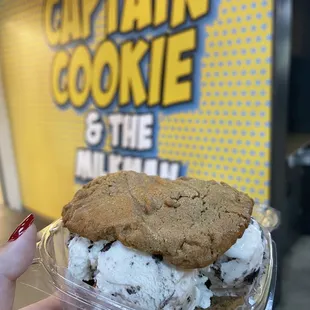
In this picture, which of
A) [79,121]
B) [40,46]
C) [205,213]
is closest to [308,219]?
[79,121]

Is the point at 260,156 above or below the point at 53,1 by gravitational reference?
below

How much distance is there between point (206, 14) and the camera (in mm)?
1229

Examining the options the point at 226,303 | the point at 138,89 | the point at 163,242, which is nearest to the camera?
the point at 163,242

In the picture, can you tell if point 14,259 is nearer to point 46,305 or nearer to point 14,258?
point 14,258

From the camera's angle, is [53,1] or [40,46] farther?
[40,46]

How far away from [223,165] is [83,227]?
0.82 meters

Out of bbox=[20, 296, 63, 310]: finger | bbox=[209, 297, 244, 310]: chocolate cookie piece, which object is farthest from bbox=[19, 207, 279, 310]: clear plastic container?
bbox=[20, 296, 63, 310]: finger

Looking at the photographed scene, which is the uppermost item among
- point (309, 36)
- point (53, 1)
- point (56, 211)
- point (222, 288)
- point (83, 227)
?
point (53, 1)

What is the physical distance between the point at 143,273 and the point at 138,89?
3.45 feet

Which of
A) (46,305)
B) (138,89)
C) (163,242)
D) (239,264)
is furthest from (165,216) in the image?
(138,89)

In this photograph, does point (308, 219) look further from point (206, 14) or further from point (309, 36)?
point (206, 14)

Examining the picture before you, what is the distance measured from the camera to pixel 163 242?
1.56ft

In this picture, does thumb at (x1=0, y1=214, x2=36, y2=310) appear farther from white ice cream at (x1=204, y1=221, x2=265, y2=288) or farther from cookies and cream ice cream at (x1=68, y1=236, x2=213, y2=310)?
white ice cream at (x1=204, y1=221, x2=265, y2=288)

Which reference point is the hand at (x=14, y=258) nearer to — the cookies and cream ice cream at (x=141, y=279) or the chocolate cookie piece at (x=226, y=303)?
the cookies and cream ice cream at (x=141, y=279)
